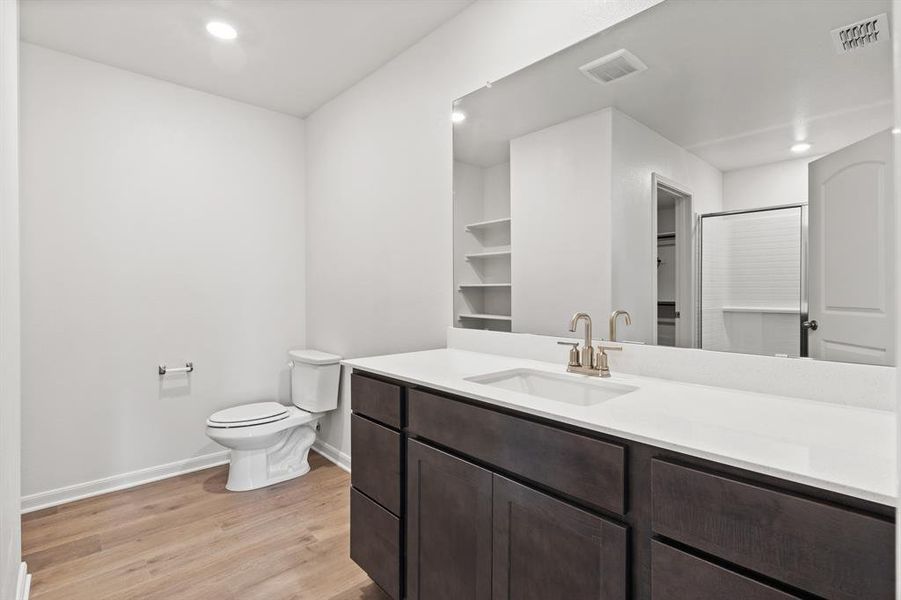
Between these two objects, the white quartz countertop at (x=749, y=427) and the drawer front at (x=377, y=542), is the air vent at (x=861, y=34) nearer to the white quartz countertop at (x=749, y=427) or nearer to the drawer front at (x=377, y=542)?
the white quartz countertop at (x=749, y=427)

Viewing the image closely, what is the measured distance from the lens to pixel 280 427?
2.68m

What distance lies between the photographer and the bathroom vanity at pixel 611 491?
703mm

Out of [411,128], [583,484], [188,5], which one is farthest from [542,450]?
[188,5]

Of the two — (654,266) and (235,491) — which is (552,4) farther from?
(235,491)

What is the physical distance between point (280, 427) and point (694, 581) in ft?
7.80

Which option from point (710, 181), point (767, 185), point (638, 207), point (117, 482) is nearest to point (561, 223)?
point (638, 207)

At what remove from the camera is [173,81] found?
282 cm

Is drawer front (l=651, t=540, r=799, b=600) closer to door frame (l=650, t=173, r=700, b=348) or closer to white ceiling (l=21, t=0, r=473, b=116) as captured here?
door frame (l=650, t=173, r=700, b=348)

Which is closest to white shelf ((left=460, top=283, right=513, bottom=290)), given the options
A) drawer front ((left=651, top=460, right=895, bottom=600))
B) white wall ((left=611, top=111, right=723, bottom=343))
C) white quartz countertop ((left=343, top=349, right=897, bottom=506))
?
white wall ((left=611, top=111, right=723, bottom=343))

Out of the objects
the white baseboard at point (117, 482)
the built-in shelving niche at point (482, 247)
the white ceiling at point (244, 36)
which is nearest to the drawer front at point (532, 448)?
the built-in shelving niche at point (482, 247)

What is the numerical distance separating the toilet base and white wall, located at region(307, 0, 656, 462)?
0.81 feet

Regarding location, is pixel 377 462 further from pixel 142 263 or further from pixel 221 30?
pixel 221 30

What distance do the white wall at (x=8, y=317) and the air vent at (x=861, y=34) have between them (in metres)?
2.12

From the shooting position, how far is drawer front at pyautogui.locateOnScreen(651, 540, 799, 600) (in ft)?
2.45
